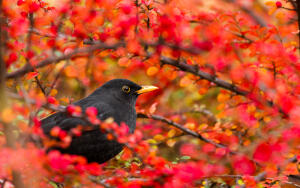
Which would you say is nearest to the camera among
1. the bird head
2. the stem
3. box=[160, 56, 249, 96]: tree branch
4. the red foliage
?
the stem

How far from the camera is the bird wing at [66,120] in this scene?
13.3ft

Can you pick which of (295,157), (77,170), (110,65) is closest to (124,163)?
(77,170)

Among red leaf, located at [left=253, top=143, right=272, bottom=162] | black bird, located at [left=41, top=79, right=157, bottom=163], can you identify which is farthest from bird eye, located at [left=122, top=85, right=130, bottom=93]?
red leaf, located at [left=253, top=143, right=272, bottom=162]

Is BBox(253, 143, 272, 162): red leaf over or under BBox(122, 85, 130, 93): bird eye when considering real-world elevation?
under

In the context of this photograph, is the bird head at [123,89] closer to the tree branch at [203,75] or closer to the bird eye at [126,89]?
the bird eye at [126,89]

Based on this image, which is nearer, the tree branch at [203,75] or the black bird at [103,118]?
the black bird at [103,118]

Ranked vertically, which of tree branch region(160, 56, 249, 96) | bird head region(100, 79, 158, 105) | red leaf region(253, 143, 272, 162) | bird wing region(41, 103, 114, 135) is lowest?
red leaf region(253, 143, 272, 162)

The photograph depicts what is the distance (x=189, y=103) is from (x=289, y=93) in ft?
11.9

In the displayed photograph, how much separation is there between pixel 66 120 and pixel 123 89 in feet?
3.07

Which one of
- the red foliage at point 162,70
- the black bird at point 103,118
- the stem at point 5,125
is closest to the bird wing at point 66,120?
the black bird at point 103,118

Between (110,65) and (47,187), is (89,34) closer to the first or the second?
(47,187)

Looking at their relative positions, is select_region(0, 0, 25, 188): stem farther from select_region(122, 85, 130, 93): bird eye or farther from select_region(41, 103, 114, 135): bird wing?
select_region(122, 85, 130, 93): bird eye

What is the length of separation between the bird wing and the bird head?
0.36m

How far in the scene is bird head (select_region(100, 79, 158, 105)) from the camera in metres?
4.75
